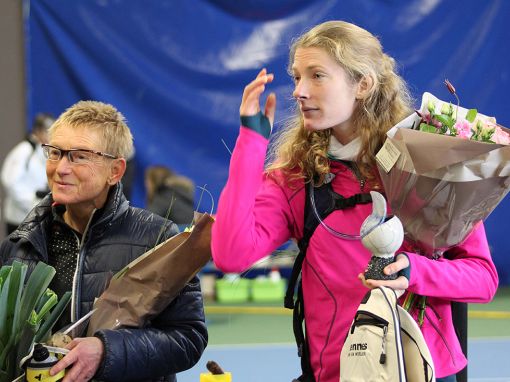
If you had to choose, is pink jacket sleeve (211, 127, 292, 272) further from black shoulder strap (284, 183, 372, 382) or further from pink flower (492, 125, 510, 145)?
pink flower (492, 125, 510, 145)

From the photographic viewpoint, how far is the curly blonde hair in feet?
7.34

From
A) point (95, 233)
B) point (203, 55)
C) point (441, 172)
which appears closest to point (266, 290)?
point (203, 55)

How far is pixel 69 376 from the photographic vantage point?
225 centimetres

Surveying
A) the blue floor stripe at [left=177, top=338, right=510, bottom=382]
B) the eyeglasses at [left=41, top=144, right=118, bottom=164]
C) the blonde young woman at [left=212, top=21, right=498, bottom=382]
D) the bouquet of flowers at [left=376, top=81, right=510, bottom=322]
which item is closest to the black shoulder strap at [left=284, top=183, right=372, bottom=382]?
the blonde young woman at [left=212, top=21, right=498, bottom=382]

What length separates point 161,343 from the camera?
249 cm

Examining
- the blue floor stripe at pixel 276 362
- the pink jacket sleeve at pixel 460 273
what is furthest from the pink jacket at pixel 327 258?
the blue floor stripe at pixel 276 362

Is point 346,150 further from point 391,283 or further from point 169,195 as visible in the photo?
point 169,195

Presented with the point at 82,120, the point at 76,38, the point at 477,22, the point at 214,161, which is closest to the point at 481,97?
the point at 477,22

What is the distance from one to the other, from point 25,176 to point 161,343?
5.48 m

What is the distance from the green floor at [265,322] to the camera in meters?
7.02

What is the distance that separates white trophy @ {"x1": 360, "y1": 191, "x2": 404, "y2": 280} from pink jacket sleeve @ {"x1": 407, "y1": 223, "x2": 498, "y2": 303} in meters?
0.08

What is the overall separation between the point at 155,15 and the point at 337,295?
7537 mm

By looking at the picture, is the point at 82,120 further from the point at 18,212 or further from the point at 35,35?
the point at 35,35

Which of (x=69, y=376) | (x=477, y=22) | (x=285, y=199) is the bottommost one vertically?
(x=69, y=376)
